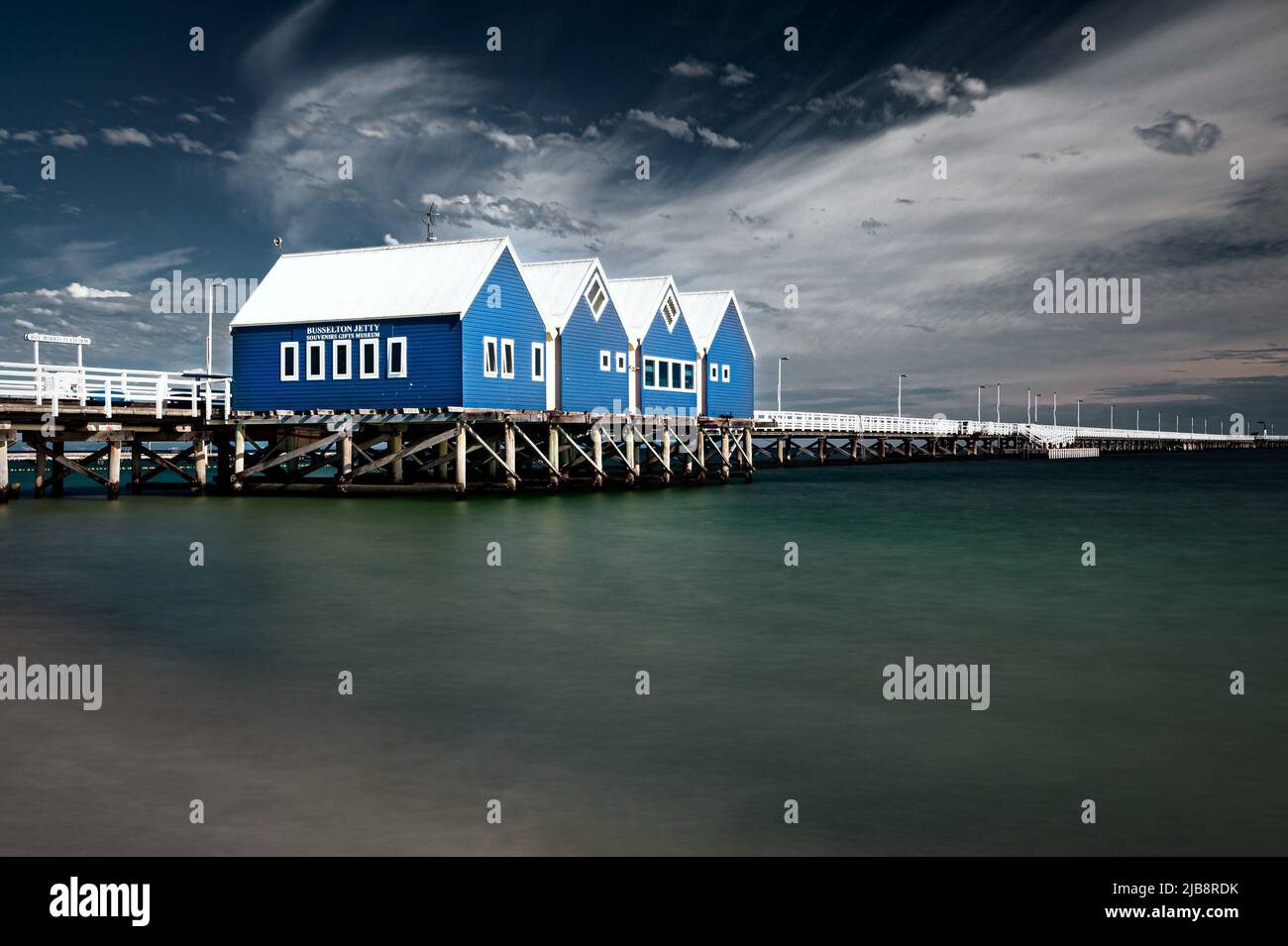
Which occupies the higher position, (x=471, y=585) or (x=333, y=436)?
(x=333, y=436)

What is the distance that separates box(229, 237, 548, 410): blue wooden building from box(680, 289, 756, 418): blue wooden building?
1545 cm

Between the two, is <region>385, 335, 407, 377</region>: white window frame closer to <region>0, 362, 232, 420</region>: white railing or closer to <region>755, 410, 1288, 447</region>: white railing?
<region>0, 362, 232, 420</region>: white railing

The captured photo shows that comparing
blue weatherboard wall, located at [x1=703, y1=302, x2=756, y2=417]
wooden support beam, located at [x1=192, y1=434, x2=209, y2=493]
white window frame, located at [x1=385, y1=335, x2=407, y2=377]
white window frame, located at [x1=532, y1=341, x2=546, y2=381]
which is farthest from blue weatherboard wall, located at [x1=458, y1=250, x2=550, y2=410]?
blue weatherboard wall, located at [x1=703, y1=302, x2=756, y2=417]

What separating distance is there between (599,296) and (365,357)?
1104cm

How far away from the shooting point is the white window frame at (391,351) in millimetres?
38906

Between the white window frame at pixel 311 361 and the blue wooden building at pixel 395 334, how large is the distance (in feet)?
0.11

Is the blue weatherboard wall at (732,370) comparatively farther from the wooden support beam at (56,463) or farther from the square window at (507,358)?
the wooden support beam at (56,463)

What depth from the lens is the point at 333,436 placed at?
1588 inches

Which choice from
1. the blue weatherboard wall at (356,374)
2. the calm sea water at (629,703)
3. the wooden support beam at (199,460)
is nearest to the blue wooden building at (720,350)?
the blue weatherboard wall at (356,374)

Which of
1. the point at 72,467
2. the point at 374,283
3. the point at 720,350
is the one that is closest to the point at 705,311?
the point at 720,350

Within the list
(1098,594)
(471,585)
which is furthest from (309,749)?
(1098,594)

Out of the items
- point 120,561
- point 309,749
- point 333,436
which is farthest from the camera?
point 333,436
